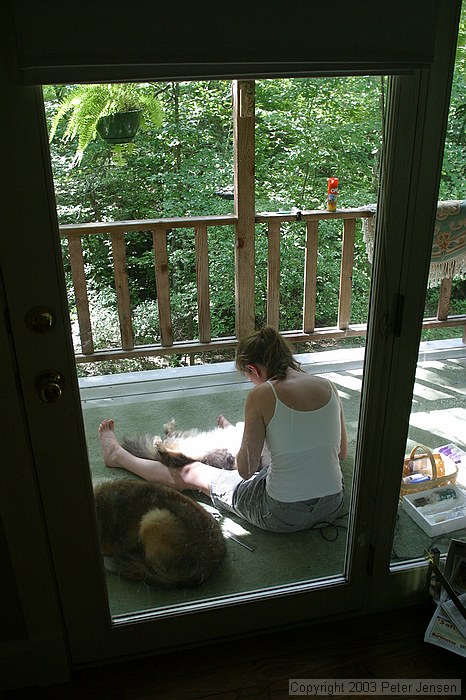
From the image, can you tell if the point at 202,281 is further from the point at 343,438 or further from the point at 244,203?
the point at 343,438

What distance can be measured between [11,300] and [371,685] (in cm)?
144

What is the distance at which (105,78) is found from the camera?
3.83 feet

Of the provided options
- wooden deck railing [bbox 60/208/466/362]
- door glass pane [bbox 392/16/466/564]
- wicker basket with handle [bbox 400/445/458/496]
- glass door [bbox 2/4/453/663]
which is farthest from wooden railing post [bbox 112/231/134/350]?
wicker basket with handle [bbox 400/445/458/496]

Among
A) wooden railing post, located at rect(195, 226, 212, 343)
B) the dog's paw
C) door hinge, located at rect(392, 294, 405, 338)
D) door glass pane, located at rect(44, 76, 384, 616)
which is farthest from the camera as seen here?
the dog's paw

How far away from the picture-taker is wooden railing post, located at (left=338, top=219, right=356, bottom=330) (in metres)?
1.51

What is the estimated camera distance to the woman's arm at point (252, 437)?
1.69 m

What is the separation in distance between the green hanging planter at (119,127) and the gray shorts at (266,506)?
3.30 ft

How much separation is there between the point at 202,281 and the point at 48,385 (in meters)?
0.44

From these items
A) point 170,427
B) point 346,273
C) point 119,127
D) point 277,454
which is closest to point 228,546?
point 277,454

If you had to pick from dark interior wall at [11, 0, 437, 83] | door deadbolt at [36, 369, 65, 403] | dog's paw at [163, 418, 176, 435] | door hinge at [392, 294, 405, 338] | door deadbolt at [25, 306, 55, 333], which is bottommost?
dog's paw at [163, 418, 176, 435]

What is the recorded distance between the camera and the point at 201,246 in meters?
1.44

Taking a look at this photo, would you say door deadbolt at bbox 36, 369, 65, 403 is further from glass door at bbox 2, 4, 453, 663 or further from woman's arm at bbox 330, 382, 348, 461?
woman's arm at bbox 330, 382, 348, 461

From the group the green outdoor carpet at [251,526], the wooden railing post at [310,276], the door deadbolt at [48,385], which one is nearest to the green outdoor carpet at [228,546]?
the green outdoor carpet at [251,526]

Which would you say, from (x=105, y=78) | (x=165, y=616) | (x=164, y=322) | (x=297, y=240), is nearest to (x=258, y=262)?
(x=297, y=240)
